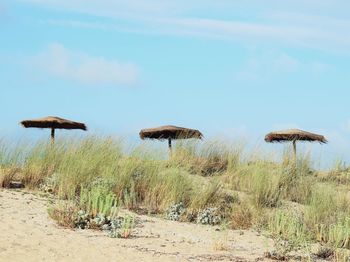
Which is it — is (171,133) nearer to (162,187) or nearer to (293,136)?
(293,136)

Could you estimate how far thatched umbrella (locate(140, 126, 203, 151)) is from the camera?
2086 centimetres

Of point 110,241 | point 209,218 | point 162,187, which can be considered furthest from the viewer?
point 162,187

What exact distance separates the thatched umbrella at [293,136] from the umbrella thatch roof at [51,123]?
5789 millimetres

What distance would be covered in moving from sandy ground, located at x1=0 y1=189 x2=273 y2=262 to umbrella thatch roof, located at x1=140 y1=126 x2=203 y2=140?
9.11 meters

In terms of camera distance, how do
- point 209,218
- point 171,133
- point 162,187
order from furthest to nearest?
1. point 171,133
2. point 162,187
3. point 209,218

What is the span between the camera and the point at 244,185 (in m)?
15.5

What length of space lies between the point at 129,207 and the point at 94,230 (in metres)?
2.36

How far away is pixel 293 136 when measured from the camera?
2214cm

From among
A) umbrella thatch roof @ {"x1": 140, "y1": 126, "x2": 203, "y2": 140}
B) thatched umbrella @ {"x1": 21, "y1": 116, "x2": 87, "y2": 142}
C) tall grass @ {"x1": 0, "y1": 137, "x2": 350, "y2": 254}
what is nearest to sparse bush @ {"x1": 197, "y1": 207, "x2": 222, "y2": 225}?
tall grass @ {"x1": 0, "y1": 137, "x2": 350, "y2": 254}

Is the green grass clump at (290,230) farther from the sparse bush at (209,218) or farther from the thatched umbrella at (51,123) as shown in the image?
the thatched umbrella at (51,123)

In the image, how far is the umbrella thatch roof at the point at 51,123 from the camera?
2141cm

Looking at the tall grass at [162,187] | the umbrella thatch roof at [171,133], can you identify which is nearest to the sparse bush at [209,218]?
the tall grass at [162,187]

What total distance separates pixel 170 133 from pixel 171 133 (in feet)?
0.09

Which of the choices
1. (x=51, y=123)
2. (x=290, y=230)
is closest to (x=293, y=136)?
(x=51, y=123)
